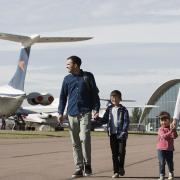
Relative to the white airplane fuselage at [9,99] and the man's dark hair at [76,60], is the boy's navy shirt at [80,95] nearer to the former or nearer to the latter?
the man's dark hair at [76,60]

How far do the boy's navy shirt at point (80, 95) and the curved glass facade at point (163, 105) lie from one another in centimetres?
8910

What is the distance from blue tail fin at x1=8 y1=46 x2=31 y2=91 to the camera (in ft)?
148

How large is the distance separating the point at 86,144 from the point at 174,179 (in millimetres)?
1573

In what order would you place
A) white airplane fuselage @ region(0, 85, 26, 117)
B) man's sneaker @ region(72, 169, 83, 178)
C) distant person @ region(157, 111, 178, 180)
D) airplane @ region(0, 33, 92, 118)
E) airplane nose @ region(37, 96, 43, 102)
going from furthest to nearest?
1. airplane nose @ region(37, 96, 43, 102)
2. airplane @ region(0, 33, 92, 118)
3. white airplane fuselage @ region(0, 85, 26, 117)
4. man's sneaker @ region(72, 169, 83, 178)
5. distant person @ region(157, 111, 178, 180)

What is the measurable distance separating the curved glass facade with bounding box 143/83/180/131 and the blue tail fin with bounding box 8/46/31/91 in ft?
183

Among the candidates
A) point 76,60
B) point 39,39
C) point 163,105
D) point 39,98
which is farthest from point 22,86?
point 163,105

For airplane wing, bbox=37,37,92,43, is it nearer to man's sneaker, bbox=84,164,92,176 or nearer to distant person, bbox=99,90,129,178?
distant person, bbox=99,90,129,178

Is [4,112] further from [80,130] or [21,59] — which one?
[80,130]

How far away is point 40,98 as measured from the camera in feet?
145

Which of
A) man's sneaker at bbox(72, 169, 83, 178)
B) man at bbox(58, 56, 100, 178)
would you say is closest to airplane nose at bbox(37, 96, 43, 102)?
man at bbox(58, 56, 100, 178)

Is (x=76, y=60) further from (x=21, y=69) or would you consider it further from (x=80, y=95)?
(x=21, y=69)

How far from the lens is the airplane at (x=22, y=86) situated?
43312 millimetres

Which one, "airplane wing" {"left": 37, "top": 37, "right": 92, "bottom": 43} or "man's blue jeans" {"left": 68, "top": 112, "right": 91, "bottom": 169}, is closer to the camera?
"man's blue jeans" {"left": 68, "top": 112, "right": 91, "bottom": 169}

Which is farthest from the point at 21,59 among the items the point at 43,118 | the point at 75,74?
the point at 75,74
